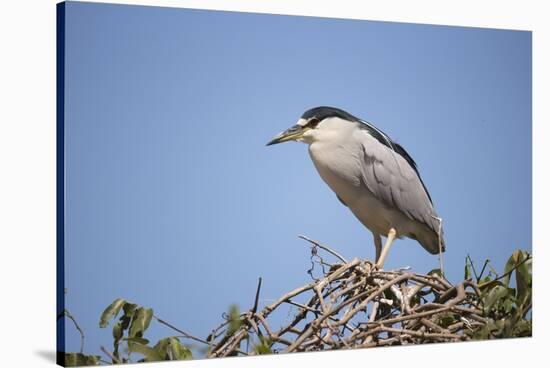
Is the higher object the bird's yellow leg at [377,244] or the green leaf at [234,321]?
the bird's yellow leg at [377,244]

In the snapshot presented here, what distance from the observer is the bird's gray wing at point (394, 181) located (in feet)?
17.7

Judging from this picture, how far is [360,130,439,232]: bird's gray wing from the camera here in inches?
212

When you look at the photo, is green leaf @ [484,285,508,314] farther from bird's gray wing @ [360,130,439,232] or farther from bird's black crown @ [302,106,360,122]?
bird's black crown @ [302,106,360,122]

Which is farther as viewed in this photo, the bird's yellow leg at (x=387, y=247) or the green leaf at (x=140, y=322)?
the bird's yellow leg at (x=387, y=247)

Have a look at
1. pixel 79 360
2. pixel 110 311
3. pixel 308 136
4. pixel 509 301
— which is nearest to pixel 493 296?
pixel 509 301

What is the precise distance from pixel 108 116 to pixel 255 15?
37.8 inches

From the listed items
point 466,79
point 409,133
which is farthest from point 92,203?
point 466,79

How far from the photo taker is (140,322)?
476cm

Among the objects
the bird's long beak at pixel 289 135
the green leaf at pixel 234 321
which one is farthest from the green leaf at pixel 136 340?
the bird's long beak at pixel 289 135

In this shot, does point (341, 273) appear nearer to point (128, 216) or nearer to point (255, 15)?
point (128, 216)

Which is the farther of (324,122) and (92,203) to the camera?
(324,122)

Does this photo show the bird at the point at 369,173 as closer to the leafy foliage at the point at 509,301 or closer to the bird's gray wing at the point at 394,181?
the bird's gray wing at the point at 394,181

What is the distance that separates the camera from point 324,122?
5.33m

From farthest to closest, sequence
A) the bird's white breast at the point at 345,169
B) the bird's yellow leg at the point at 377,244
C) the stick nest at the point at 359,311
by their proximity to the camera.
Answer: the bird's yellow leg at the point at 377,244 < the bird's white breast at the point at 345,169 < the stick nest at the point at 359,311
